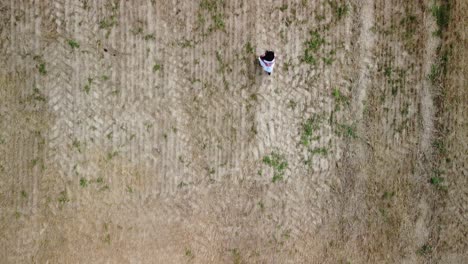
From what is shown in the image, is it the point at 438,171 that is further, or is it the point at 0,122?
the point at 438,171

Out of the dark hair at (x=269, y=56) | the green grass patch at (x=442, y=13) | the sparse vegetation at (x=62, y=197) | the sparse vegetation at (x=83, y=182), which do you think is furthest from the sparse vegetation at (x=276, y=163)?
the green grass patch at (x=442, y=13)

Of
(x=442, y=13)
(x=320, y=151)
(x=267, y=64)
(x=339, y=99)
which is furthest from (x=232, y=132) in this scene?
(x=442, y=13)

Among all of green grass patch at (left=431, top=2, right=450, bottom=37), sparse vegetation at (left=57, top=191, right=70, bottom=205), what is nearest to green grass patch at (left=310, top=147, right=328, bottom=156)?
green grass patch at (left=431, top=2, right=450, bottom=37)

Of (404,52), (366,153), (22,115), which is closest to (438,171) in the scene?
(366,153)

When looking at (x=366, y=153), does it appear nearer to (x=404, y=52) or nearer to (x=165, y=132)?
(x=404, y=52)

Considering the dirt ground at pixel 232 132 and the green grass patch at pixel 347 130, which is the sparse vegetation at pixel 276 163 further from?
the green grass patch at pixel 347 130

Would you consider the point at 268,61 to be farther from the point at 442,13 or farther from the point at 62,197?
the point at 62,197
